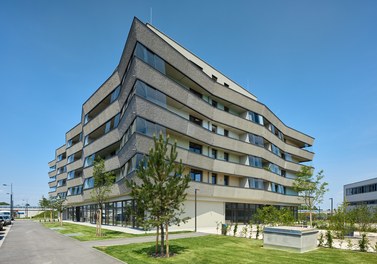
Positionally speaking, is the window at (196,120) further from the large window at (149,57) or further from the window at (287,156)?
the window at (287,156)

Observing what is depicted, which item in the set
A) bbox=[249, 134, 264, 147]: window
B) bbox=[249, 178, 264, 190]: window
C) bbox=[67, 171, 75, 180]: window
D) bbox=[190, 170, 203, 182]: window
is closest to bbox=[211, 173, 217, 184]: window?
bbox=[190, 170, 203, 182]: window

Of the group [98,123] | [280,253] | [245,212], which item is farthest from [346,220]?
[98,123]

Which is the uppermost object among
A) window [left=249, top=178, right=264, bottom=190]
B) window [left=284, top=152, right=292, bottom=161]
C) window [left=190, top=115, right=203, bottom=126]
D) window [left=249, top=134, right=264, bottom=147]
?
window [left=190, top=115, right=203, bottom=126]

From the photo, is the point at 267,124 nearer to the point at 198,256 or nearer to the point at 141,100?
the point at 141,100

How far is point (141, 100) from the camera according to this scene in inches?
1070

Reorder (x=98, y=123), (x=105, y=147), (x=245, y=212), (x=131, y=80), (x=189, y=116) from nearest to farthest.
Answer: (x=131, y=80) → (x=189, y=116) → (x=105, y=147) → (x=98, y=123) → (x=245, y=212)

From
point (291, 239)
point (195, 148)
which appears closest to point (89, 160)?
point (195, 148)

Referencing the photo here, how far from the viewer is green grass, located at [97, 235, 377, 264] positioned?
13617 millimetres

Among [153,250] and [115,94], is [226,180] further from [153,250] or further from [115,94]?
[153,250]

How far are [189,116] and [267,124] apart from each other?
64.4 feet

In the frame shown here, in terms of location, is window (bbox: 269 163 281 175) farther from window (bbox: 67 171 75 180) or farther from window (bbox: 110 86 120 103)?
window (bbox: 67 171 75 180)

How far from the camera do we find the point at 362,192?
78125 millimetres

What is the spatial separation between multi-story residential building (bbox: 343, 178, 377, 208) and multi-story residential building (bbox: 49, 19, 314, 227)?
32.9 metres

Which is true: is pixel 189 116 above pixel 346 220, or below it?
above
